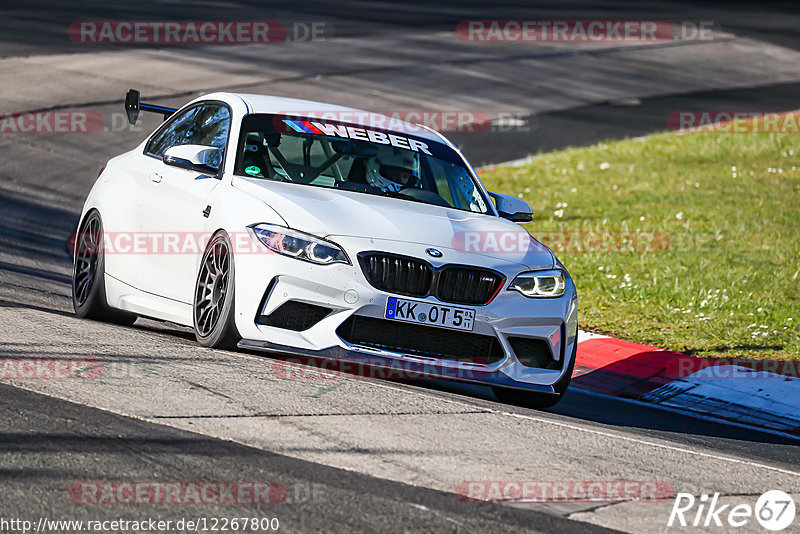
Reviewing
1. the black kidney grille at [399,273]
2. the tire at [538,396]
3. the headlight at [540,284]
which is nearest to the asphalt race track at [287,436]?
the tire at [538,396]

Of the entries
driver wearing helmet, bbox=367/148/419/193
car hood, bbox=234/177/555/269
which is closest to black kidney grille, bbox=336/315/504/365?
car hood, bbox=234/177/555/269

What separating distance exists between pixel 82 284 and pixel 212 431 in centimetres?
374

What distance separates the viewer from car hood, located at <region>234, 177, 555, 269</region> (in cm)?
713

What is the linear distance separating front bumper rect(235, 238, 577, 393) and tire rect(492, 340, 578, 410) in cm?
53

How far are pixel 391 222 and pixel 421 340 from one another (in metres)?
0.74

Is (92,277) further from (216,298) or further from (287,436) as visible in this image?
(287,436)

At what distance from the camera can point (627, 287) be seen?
40.1ft

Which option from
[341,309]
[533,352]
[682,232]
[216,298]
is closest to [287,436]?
[341,309]

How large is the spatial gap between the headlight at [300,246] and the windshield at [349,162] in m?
0.86

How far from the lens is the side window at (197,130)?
8.37 meters

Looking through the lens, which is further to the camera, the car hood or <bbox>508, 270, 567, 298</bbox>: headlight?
<bbox>508, 270, 567, 298</bbox>: headlight

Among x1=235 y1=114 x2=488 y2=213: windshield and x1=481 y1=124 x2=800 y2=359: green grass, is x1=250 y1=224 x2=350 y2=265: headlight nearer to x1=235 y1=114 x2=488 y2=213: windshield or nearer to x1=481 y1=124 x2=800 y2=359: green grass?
x1=235 y1=114 x2=488 y2=213: windshield

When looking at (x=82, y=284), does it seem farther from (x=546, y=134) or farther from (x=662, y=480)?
(x=546, y=134)

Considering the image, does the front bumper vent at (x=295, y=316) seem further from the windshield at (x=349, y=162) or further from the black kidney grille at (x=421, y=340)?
the windshield at (x=349, y=162)
